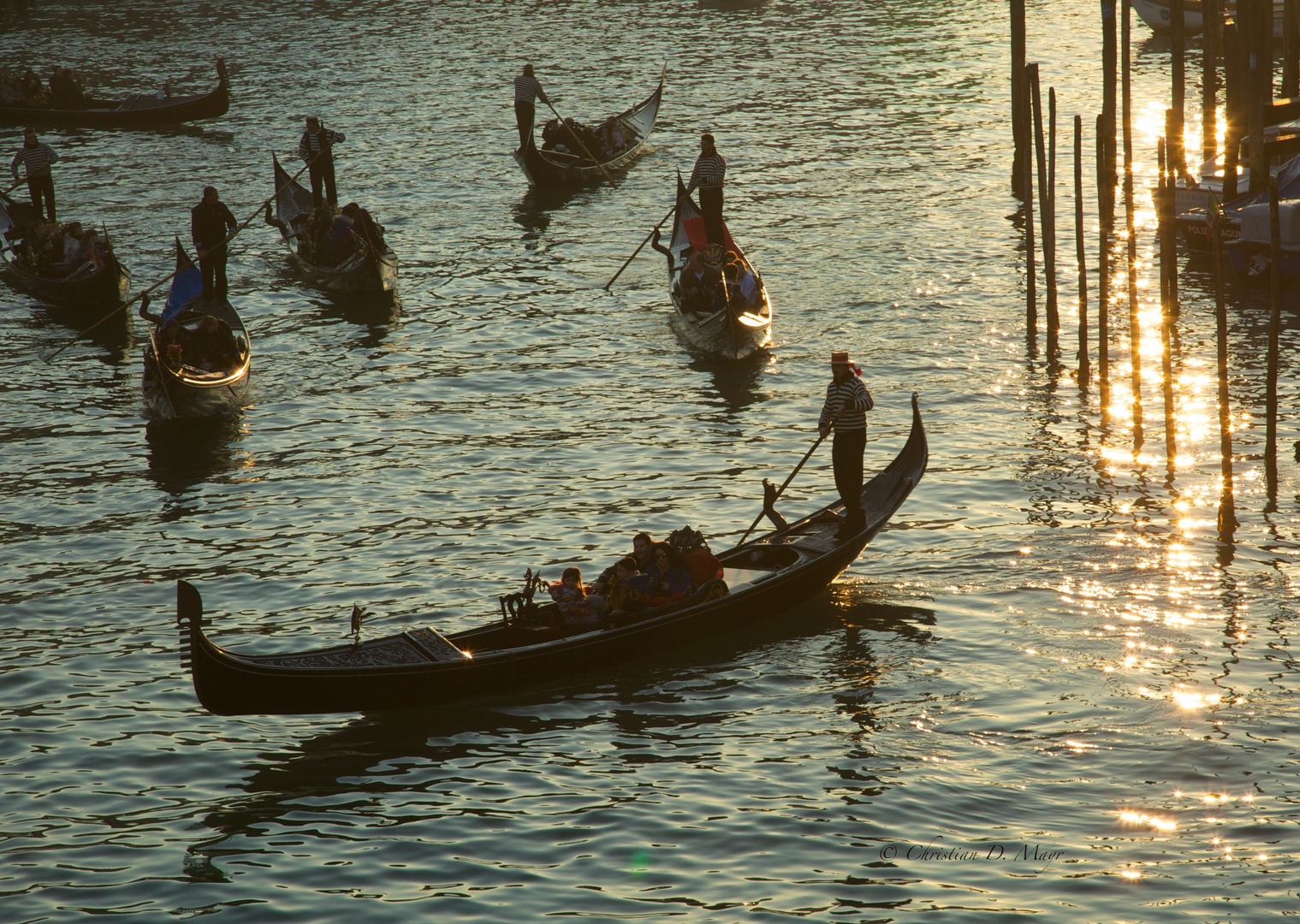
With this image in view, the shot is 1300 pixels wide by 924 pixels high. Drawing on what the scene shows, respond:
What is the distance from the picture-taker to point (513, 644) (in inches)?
378

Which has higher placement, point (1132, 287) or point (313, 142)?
point (313, 142)

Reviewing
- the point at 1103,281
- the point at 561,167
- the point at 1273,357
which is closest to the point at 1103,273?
the point at 1103,281

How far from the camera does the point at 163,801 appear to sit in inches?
333

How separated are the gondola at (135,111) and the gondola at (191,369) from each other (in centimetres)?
1399

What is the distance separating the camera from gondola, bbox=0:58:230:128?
28.4 m

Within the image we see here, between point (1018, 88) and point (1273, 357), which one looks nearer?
point (1273, 357)

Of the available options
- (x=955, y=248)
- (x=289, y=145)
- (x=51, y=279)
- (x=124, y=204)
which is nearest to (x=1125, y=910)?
(x=955, y=248)

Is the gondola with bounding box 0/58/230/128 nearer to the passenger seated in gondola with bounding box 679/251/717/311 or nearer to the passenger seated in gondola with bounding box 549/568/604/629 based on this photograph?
the passenger seated in gondola with bounding box 679/251/717/311

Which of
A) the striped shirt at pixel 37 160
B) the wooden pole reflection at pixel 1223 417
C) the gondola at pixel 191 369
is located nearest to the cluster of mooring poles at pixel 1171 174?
the wooden pole reflection at pixel 1223 417

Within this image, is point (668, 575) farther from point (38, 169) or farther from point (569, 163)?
point (569, 163)

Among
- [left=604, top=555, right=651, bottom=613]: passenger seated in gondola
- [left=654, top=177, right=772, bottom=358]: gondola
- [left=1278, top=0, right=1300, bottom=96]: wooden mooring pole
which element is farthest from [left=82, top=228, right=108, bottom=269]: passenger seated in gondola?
[left=1278, top=0, right=1300, bottom=96]: wooden mooring pole

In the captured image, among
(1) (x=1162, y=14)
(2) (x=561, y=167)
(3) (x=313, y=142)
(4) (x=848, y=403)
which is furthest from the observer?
(1) (x=1162, y=14)

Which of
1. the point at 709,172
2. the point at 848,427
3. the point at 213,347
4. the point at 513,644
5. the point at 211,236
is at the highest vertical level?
the point at 709,172

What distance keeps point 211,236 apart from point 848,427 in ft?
30.8
